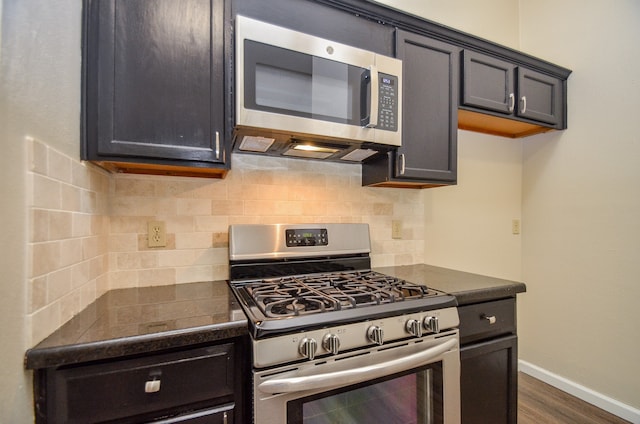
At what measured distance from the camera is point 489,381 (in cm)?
136

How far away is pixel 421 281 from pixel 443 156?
71 centimetres

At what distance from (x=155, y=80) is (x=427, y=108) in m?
1.31

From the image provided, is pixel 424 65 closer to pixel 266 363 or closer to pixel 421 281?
pixel 421 281

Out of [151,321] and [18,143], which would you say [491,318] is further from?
[18,143]

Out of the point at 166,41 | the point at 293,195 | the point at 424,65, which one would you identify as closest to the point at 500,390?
the point at 293,195

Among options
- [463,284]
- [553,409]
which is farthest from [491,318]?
[553,409]

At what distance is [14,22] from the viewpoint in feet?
2.23

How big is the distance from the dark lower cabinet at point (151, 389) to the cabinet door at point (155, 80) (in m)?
0.69

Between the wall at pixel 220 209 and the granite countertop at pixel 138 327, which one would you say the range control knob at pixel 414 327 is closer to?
the granite countertop at pixel 138 327

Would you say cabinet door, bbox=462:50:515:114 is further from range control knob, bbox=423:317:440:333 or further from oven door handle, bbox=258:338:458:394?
oven door handle, bbox=258:338:458:394

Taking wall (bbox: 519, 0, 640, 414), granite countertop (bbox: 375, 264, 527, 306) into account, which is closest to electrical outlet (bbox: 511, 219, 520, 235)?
wall (bbox: 519, 0, 640, 414)

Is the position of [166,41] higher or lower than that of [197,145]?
higher

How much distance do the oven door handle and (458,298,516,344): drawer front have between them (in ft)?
0.59

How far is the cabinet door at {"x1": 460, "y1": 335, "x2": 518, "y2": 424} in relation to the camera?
51.3 inches
